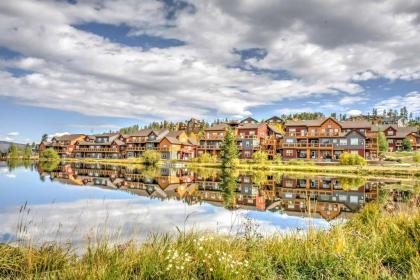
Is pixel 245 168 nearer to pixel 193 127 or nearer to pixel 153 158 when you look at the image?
pixel 153 158

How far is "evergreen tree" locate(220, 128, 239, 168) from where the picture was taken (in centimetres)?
5803

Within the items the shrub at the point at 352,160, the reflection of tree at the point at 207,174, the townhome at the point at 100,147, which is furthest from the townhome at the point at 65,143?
the shrub at the point at 352,160

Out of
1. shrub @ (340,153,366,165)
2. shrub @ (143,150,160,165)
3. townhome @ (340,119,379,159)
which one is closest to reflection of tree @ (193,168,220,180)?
shrub @ (143,150,160,165)

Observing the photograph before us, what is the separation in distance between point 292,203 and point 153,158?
174ft

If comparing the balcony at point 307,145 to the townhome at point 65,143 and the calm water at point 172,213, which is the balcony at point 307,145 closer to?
the calm water at point 172,213

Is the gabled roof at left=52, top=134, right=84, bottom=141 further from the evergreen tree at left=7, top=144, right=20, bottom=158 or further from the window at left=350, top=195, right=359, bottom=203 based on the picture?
the window at left=350, top=195, right=359, bottom=203

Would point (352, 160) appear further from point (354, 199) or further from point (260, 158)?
point (354, 199)

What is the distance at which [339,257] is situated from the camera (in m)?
6.28

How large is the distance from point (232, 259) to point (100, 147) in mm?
102282

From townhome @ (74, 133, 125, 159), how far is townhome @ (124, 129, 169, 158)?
330cm

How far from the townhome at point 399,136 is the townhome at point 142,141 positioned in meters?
57.0

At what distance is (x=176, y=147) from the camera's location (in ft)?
285

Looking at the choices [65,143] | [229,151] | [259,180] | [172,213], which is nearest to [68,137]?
[65,143]

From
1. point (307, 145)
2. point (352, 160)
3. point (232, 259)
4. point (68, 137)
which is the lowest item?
point (232, 259)
